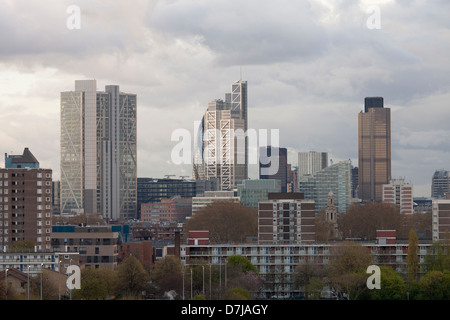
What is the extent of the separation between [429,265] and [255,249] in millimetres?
15202

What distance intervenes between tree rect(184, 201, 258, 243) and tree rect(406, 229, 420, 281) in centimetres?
3827

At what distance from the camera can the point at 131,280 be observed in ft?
236

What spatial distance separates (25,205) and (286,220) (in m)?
23.6

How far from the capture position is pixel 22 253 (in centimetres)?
7944

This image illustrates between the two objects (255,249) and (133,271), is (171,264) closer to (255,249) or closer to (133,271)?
(133,271)

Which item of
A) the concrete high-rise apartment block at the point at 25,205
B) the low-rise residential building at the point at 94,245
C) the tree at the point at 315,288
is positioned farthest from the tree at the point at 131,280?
the concrete high-rise apartment block at the point at 25,205

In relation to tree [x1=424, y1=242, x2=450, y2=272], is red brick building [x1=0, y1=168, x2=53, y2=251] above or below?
above

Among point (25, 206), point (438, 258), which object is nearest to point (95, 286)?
point (438, 258)

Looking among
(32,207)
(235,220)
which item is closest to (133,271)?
(32,207)

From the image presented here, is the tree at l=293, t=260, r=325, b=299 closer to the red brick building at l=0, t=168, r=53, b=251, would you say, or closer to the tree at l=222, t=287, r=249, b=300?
the tree at l=222, t=287, r=249, b=300

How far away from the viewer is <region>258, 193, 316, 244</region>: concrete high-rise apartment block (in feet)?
317

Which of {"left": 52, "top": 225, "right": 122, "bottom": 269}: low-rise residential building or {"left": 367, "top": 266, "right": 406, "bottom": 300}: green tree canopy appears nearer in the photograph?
{"left": 367, "top": 266, "right": 406, "bottom": 300}: green tree canopy

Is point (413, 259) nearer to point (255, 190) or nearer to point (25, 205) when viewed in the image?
point (25, 205)

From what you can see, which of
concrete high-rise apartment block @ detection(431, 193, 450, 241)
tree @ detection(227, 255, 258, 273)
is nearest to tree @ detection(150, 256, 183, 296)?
tree @ detection(227, 255, 258, 273)
